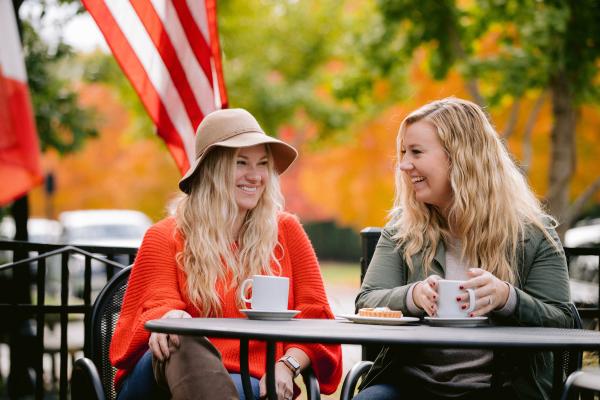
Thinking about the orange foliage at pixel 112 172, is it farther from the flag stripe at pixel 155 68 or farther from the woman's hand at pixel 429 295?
the woman's hand at pixel 429 295

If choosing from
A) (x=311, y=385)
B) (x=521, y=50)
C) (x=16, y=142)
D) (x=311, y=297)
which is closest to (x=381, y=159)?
(x=521, y=50)

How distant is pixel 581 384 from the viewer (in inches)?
111

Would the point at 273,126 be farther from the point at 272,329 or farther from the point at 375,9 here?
the point at 272,329

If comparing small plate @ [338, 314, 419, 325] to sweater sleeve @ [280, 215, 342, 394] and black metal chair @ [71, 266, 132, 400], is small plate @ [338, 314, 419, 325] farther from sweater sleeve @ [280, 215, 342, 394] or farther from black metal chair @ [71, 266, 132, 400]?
black metal chair @ [71, 266, 132, 400]

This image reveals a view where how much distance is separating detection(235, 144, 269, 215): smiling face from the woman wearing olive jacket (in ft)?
1.85

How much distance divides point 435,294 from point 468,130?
795 mm

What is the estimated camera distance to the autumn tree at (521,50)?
991cm

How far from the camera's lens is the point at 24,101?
283cm

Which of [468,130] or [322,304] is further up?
[468,130]

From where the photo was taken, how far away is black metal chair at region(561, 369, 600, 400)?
2.77 m

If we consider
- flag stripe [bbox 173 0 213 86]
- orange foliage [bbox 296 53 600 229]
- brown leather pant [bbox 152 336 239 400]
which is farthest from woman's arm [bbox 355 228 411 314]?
orange foliage [bbox 296 53 600 229]

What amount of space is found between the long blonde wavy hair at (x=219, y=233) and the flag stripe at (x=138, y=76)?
153 cm

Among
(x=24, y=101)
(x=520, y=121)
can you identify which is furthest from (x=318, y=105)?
(x=24, y=101)

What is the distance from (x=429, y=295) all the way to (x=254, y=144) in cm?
106
